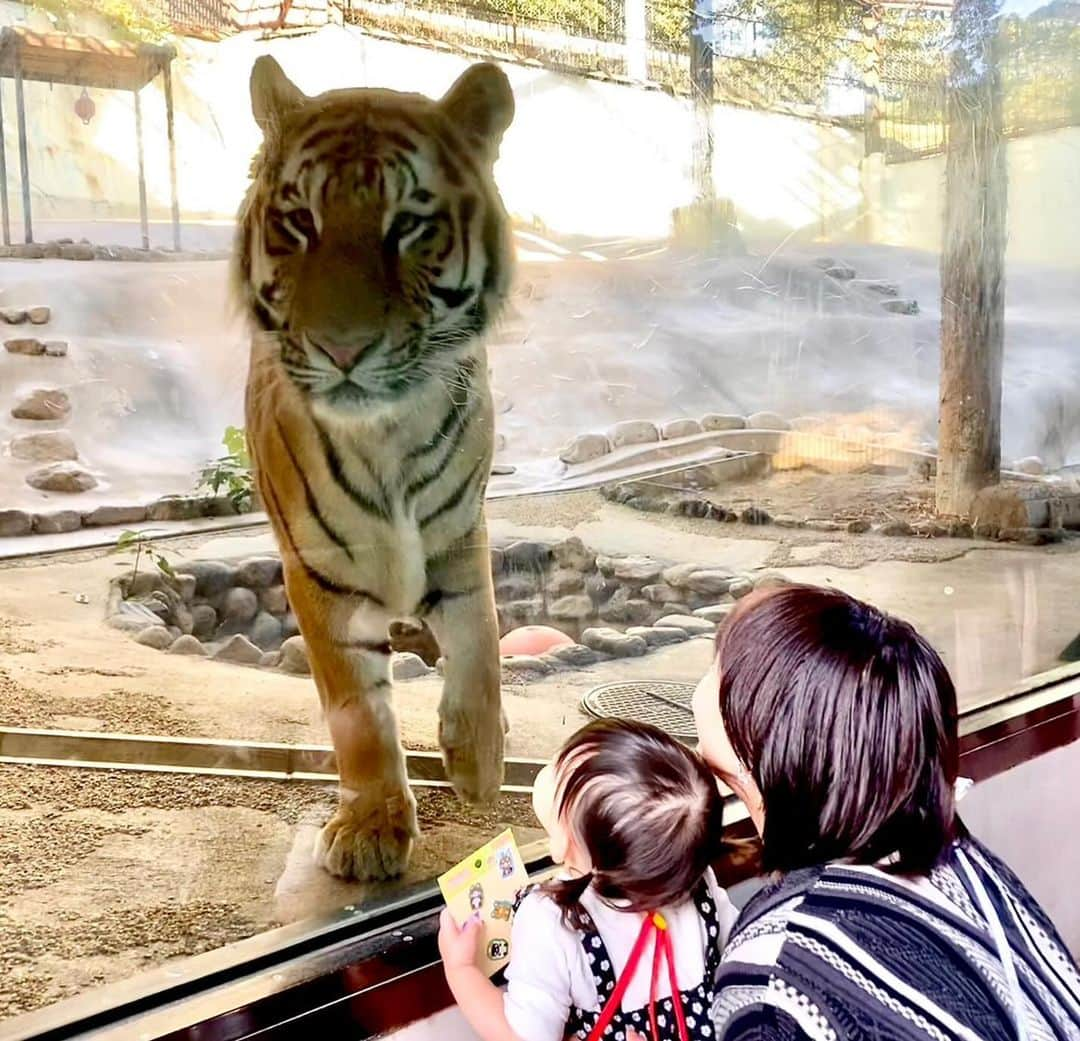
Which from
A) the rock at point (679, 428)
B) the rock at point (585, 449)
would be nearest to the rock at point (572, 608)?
the rock at point (585, 449)

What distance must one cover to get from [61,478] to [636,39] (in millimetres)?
1237

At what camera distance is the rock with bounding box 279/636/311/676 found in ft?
5.08

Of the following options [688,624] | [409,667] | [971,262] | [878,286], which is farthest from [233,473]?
[971,262]

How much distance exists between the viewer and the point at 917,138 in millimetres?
2744

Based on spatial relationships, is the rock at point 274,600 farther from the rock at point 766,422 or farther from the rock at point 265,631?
the rock at point 766,422

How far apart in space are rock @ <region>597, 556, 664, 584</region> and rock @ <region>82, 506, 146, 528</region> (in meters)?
0.94

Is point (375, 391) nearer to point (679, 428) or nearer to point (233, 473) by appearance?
point (233, 473)

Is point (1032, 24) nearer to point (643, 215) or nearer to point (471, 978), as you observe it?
point (643, 215)

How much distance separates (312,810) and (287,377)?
0.59 metres

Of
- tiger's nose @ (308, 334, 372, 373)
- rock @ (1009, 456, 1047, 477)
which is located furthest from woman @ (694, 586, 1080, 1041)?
rock @ (1009, 456, 1047, 477)

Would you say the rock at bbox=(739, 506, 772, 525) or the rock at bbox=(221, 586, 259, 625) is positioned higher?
the rock at bbox=(221, 586, 259, 625)

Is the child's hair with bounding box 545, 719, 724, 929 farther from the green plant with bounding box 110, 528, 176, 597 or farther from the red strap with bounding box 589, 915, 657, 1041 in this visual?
the green plant with bounding box 110, 528, 176, 597

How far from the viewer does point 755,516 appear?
8.41ft

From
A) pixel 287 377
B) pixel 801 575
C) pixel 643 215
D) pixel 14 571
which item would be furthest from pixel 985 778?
pixel 14 571
